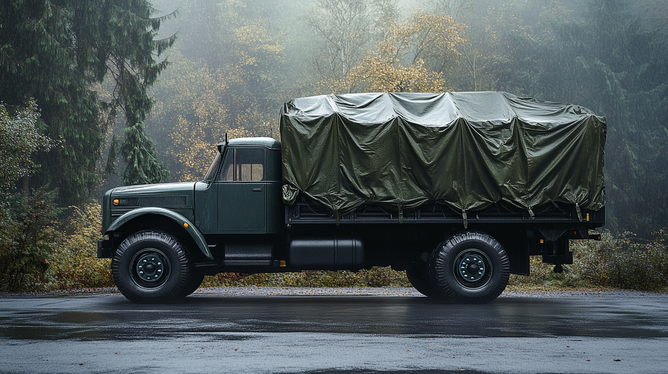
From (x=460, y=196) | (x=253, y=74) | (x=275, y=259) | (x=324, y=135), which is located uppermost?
(x=253, y=74)

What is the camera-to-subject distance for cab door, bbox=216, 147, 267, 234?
1158 cm

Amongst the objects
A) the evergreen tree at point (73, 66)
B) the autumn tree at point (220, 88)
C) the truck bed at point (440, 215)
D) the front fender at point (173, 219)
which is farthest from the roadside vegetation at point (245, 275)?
the autumn tree at point (220, 88)

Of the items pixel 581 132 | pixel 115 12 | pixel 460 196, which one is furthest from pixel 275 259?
pixel 115 12

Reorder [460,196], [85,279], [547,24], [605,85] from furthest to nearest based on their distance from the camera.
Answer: [547,24]
[605,85]
[85,279]
[460,196]

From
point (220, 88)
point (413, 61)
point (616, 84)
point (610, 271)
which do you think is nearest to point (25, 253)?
point (610, 271)

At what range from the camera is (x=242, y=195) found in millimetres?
11609

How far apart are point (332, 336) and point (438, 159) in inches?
198

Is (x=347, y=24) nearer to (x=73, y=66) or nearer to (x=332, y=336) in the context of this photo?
(x=73, y=66)

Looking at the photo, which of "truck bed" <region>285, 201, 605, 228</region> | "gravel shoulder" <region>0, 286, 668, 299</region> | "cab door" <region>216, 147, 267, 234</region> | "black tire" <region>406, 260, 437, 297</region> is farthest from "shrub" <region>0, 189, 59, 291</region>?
"black tire" <region>406, 260, 437, 297</region>

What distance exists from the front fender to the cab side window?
103cm

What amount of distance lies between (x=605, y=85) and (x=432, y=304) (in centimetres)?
3402

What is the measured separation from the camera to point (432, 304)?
11.4 metres

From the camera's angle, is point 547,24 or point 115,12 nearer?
point 115,12

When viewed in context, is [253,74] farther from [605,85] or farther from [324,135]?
[324,135]
